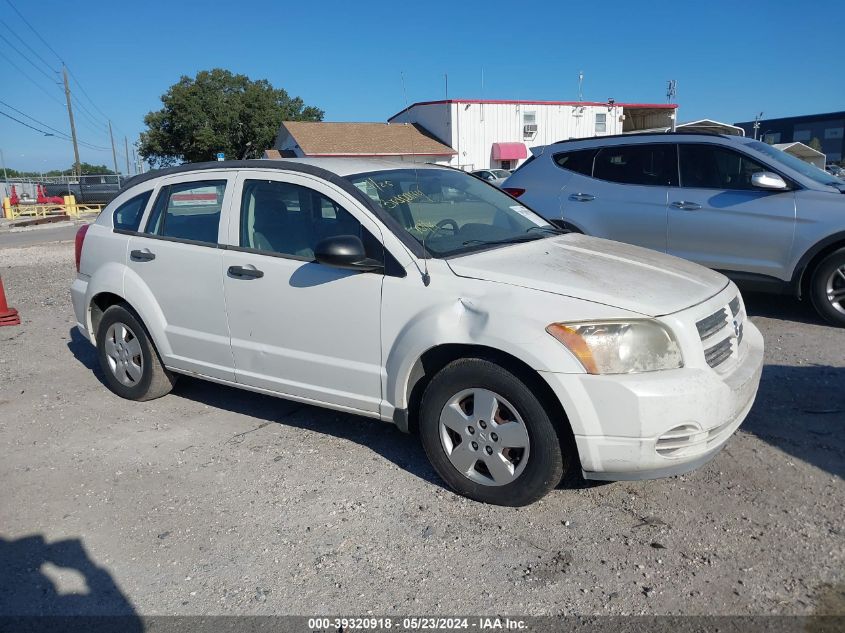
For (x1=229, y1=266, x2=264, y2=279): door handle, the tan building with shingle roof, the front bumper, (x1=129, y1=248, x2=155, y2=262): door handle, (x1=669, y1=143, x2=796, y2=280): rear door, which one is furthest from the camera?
the tan building with shingle roof

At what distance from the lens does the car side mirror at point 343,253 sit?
357 centimetres

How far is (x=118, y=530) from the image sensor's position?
3428 millimetres

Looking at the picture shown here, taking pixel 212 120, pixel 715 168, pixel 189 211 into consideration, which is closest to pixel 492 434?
pixel 189 211

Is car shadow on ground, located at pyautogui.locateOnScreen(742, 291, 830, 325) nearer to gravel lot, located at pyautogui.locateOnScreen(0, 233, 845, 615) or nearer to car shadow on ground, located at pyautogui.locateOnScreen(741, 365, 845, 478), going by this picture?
car shadow on ground, located at pyautogui.locateOnScreen(741, 365, 845, 478)

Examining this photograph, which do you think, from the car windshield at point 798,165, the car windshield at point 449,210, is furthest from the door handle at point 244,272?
the car windshield at point 798,165

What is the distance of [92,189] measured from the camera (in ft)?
124

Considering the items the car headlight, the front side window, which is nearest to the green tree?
the front side window

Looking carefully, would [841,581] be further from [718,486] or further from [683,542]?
[718,486]

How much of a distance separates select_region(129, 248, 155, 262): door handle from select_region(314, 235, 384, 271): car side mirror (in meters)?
1.77

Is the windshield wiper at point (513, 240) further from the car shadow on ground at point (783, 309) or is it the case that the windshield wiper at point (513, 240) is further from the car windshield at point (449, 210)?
the car shadow on ground at point (783, 309)

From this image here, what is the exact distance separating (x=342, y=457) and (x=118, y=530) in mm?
1281

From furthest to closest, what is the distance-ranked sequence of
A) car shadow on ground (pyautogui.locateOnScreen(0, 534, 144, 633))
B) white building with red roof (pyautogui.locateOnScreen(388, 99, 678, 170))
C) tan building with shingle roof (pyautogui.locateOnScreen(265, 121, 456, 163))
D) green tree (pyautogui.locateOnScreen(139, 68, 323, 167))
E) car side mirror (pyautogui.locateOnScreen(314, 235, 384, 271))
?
green tree (pyautogui.locateOnScreen(139, 68, 323, 167)) < white building with red roof (pyautogui.locateOnScreen(388, 99, 678, 170)) < tan building with shingle roof (pyautogui.locateOnScreen(265, 121, 456, 163)) < car side mirror (pyautogui.locateOnScreen(314, 235, 384, 271)) < car shadow on ground (pyautogui.locateOnScreen(0, 534, 144, 633))

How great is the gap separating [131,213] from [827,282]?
19.6 ft

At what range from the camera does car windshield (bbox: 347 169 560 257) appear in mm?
3873
